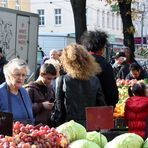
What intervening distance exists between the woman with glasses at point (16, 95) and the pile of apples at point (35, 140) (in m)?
1.63

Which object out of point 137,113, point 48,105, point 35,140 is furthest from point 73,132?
point 137,113

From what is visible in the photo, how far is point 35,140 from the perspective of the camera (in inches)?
129

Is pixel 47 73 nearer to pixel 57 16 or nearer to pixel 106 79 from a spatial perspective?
pixel 106 79

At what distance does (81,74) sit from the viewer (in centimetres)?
538

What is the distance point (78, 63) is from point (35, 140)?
2194mm

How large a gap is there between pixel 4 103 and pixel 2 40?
7846mm

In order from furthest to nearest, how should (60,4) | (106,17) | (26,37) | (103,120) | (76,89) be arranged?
1. (106,17)
2. (60,4)
3. (26,37)
4. (76,89)
5. (103,120)

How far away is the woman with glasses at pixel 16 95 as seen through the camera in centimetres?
509

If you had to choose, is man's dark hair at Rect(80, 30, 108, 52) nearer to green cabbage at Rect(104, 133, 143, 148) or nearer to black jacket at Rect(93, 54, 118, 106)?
black jacket at Rect(93, 54, 118, 106)

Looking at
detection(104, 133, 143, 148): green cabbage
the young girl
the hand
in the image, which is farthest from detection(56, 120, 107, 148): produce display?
the young girl

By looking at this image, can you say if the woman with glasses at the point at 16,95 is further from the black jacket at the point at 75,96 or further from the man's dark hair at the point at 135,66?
the man's dark hair at the point at 135,66

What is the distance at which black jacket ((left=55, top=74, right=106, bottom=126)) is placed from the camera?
5418mm

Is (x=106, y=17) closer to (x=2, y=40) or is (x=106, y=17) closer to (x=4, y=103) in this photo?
(x=2, y=40)

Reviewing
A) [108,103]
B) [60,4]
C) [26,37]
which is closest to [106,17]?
[60,4]
